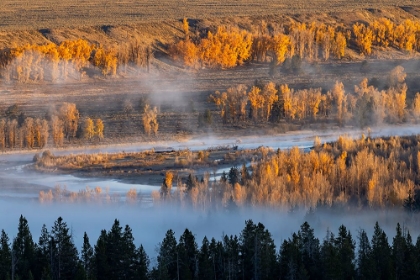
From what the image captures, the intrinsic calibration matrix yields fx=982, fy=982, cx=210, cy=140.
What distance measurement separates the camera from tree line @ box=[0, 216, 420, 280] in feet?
89.2

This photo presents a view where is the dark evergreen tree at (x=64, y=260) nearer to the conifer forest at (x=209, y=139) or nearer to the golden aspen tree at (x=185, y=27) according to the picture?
the conifer forest at (x=209, y=139)

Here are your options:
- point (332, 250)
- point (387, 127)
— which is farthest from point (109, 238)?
point (387, 127)

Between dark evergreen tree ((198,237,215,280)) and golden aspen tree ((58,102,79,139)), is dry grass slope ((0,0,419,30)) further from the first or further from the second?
dark evergreen tree ((198,237,215,280))

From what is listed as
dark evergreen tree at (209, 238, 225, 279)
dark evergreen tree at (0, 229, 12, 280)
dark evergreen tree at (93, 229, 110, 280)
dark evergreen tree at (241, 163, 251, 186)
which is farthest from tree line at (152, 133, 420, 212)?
dark evergreen tree at (0, 229, 12, 280)

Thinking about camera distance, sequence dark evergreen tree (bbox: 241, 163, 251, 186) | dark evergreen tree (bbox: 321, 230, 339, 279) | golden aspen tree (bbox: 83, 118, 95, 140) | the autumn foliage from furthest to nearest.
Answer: the autumn foliage
golden aspen tree (bbox: 83, 118, 95, 140)
dark evergreen tree (bbox: 241, 163, 251, 186)
dark evergreen tree (bbox: 321, 230, 339, 279)

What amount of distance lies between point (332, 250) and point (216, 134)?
30.3m

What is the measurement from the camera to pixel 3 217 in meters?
38.2

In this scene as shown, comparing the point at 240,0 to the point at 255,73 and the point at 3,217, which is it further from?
the point at 3,217

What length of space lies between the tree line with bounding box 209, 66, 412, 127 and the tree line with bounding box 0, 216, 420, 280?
30.9 m

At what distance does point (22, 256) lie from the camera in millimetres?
27984

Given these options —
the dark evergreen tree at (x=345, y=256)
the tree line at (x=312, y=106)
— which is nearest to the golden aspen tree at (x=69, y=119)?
the tree line at (x=312, y=106)

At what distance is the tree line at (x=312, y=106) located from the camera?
59.1m

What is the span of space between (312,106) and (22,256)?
34.2 meters

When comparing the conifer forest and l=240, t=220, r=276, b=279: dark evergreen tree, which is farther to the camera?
the conifer forest
